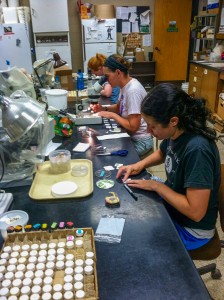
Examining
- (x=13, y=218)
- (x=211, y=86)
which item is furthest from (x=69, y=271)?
(x=211, y=86)

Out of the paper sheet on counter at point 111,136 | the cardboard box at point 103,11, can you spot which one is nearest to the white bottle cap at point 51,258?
the paper sheet on counter at point 111,136

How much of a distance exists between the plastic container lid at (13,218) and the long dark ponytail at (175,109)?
667mm

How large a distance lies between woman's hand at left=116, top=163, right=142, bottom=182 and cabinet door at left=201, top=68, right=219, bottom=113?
3.22 m

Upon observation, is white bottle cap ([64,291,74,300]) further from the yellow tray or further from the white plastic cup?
the white plastic cup

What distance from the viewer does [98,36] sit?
5.53 m

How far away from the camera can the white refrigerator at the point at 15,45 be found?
16.2ft

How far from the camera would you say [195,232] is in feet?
4.16

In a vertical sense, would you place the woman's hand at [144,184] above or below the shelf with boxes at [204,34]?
below

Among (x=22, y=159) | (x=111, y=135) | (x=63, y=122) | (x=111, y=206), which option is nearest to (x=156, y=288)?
(x=111, y=206)

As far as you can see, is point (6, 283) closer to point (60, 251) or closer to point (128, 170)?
point (60, 251)

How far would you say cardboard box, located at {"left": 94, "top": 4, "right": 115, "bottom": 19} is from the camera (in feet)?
18.2

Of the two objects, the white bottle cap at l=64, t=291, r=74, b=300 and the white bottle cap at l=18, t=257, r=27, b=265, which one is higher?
the white bottle cap at l=18, t=257, r=27, b=265

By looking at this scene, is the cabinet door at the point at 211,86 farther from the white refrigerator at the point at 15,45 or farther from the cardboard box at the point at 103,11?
the white refrigerator at the point at 15,45

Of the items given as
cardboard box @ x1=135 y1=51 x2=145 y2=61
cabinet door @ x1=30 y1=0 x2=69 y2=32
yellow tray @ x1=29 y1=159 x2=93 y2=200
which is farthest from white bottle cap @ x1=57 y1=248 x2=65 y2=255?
cardboard box @ x1=135 y1=51 x2=145 y2=61
